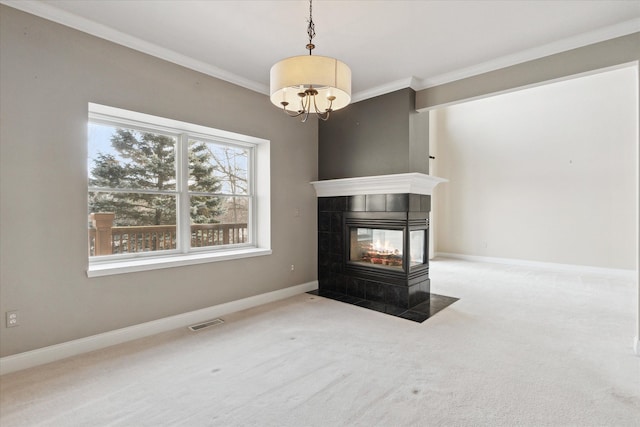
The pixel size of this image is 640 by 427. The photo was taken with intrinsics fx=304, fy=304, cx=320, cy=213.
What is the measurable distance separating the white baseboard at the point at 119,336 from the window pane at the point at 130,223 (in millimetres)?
749

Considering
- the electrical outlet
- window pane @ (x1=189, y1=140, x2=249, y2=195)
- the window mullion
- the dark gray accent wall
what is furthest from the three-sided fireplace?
the electrical outlet

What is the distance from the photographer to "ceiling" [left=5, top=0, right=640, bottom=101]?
7.71 ft

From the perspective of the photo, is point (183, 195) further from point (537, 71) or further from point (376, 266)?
Result: point (537, 71)

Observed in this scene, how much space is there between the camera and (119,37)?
2.69 meters

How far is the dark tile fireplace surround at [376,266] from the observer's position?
367 cm

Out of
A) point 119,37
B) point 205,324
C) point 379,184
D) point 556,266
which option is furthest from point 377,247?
point 556,266

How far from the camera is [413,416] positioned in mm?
1763

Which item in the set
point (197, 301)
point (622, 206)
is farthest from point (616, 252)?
point (197, 301)

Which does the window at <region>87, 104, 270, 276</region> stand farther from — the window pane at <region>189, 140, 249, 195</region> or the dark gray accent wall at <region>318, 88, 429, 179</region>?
the dark gray accent wall at <region>318, 88, 429, 179</region>

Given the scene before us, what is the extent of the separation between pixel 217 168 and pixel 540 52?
3.64m

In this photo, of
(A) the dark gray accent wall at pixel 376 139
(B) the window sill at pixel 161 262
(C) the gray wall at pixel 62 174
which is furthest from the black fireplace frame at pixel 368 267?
(C) the gray wall at pixel 62 174

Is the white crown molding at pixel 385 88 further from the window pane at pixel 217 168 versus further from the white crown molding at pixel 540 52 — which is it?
the window pane at pixel 217 168

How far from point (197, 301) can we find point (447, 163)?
660 centimetres

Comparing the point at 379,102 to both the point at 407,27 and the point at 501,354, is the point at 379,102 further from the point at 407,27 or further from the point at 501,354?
the point at 501,354
